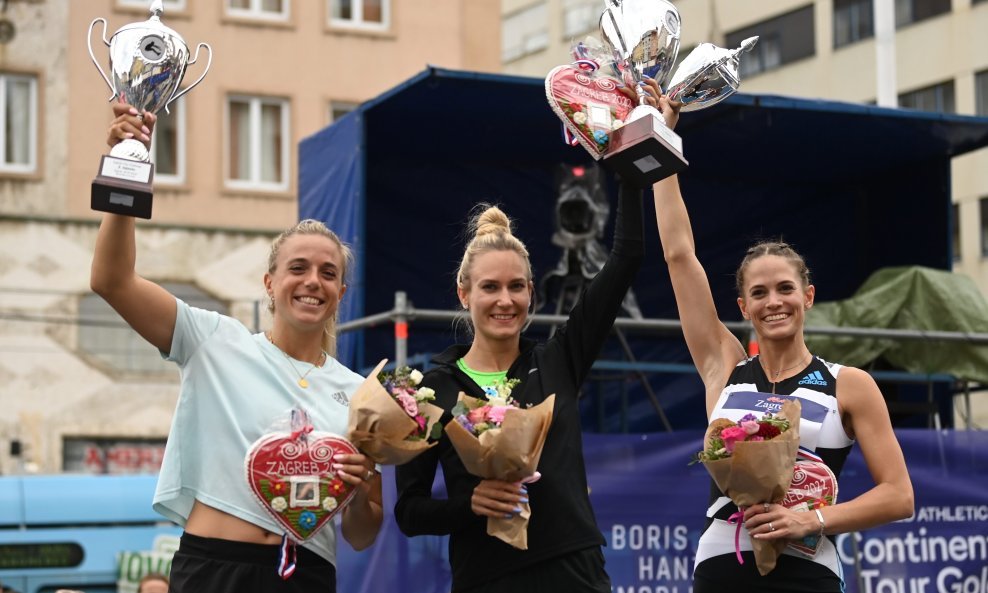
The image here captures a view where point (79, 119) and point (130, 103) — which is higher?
point (79, 119)

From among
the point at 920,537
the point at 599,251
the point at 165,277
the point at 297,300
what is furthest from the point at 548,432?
the point at 165,277

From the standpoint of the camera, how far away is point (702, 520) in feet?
23.0

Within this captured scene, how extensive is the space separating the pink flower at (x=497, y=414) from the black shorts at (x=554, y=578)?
42 cm

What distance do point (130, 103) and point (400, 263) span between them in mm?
6887

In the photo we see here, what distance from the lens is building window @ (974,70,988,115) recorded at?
95.6ft

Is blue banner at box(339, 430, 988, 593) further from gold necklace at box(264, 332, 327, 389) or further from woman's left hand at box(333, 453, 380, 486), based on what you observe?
woman's left hand at box(333, 453, 380, 486)

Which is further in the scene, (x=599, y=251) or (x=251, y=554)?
(x=599, y=251)

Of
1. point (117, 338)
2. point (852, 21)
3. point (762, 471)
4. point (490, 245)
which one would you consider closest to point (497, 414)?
point (490, 245)

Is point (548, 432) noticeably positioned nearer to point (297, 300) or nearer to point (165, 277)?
point (297, 300)

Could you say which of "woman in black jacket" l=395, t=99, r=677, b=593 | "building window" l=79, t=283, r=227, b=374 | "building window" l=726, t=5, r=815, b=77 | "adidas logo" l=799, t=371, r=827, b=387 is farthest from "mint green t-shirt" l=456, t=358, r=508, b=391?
"building window" l=726, t=5, r=815, b=77

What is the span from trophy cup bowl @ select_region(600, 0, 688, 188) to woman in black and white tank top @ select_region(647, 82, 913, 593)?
119mm

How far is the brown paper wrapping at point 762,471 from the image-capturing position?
3.91 metres

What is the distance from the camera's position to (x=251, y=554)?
12.5 ft

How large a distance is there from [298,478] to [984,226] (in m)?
27.5
